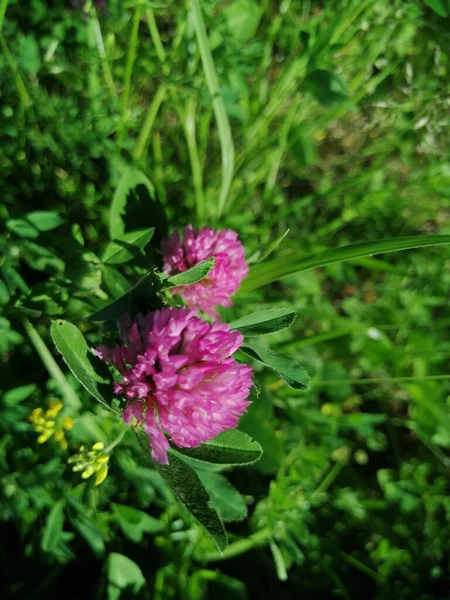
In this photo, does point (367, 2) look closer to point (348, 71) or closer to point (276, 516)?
point (348, 71)

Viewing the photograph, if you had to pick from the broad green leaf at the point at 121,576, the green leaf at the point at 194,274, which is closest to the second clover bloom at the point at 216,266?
the green leaf at the point at 194,274

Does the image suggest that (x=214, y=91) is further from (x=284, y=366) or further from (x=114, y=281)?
(x=284, y=366)

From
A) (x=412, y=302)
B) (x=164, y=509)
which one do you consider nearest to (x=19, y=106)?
(x=164, y=509)

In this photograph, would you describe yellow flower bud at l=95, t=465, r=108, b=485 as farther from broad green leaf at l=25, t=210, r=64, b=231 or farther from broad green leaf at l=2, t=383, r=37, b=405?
broad green leaf at l=25, t=210, r=64, b=231

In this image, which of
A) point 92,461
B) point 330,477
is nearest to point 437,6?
point 92,461

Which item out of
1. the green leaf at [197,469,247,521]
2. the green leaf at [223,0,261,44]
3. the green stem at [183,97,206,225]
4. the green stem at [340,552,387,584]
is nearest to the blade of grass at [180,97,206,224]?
the green stem at [183,97,206,225]

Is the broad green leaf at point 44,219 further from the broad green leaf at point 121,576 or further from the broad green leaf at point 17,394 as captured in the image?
the broad green leaf at point 121,576
